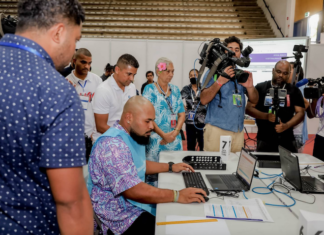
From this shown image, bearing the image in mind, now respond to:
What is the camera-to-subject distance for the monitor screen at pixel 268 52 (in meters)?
4.41

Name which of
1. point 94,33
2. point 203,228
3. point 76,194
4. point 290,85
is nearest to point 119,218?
point 203,228

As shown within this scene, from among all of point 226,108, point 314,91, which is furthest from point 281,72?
point 226,108

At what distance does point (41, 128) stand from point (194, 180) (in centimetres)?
117

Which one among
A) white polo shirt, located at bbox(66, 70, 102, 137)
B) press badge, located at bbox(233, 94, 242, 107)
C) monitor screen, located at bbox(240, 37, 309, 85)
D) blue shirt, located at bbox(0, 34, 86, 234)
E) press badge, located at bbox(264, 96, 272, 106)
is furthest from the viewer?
monitor screen, located at bbox(240, 37, 309, 85)

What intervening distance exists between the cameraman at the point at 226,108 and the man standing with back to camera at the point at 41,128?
1.75 metres

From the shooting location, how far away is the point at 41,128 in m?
0.66

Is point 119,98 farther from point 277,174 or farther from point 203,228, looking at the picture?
point 203,228

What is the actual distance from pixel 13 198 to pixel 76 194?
0.58 ft

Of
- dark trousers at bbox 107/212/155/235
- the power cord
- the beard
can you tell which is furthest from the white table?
the beard

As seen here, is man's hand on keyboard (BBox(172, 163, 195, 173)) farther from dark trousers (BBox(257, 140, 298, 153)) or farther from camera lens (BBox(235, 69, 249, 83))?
dark trousers (BBox(257, 140, 298, 153))

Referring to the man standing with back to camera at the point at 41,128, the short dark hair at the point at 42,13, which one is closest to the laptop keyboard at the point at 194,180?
the man standing with back to camera at the point at 41,128

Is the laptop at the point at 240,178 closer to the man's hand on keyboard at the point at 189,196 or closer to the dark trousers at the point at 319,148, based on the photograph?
the man's hand on keyboard at the point at 189,196

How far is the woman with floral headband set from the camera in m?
2.39

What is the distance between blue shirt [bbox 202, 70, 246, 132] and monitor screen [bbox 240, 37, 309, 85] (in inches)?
98.1
